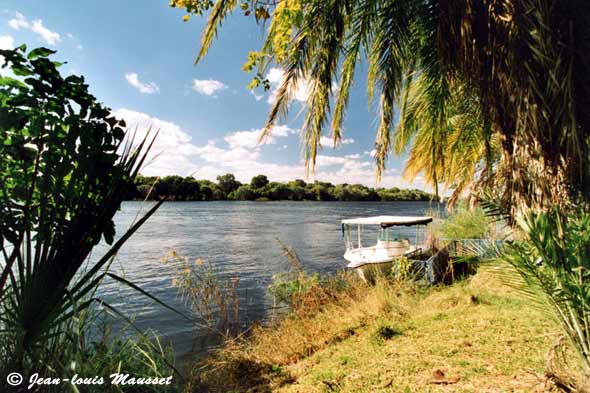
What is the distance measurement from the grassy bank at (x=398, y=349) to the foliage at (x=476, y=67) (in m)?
1.71

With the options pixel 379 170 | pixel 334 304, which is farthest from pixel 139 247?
pixel 379 170

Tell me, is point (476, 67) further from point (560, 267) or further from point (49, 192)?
point (49, 192)

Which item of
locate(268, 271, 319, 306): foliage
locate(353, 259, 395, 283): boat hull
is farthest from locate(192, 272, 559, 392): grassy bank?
locate(353, 259, 395, 283): boat hull

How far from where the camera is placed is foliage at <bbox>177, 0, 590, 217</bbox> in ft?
9.03

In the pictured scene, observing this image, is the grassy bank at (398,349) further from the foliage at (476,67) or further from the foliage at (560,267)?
the foliage at (476,67)

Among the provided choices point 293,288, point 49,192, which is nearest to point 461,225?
point 293,288

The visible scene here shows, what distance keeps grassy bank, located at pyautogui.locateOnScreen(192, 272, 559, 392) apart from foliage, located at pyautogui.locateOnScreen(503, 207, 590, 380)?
1.43 feet

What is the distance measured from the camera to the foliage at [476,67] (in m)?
2.75

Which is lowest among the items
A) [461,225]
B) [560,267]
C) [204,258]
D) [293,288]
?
[204,258]

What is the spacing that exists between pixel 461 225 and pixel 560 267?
15.1 meters

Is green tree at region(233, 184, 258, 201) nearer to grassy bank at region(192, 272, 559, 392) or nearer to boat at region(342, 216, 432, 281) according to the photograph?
boat at region(342, 216, 432, 281)

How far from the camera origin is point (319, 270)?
16828mm

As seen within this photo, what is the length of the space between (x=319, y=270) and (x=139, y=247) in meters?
14.0

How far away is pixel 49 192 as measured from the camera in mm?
1607
